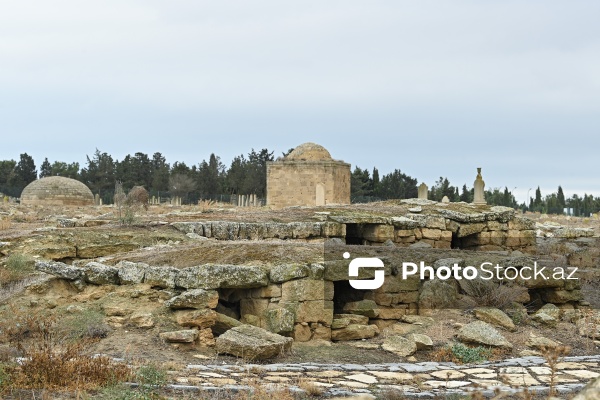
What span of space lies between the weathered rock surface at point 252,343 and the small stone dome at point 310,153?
71.2ft

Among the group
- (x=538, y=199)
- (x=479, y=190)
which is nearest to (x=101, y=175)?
(x=538, y=199)

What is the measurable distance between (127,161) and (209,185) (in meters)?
13.0

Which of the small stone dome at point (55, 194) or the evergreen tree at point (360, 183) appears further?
the evergreen tree at point (360, 183)

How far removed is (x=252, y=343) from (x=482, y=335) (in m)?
3.47

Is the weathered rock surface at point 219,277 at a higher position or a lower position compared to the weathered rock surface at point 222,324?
higher

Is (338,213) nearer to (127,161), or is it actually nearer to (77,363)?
(77,363)

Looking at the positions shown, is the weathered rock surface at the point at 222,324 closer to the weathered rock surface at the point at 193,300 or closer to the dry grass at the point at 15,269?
the weathered rock surface at the point at 193,300

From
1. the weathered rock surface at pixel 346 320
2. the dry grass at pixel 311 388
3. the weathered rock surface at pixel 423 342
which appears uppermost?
the weathered rock surface at pixel 346 320

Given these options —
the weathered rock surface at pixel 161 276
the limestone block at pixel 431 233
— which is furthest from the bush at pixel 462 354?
the limestone block at pixel 431 233

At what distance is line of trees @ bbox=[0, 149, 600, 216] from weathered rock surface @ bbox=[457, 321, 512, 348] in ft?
145

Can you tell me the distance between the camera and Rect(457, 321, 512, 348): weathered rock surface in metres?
9.55

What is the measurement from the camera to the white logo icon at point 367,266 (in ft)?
35.1

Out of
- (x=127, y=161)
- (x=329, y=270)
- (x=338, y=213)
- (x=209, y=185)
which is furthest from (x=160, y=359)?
(x=127, y=161)

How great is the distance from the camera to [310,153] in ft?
100
